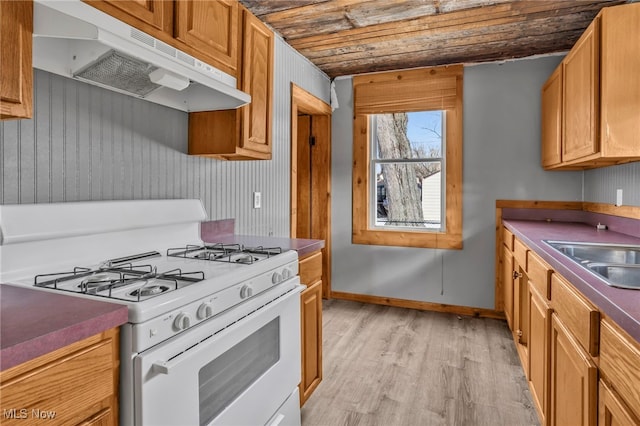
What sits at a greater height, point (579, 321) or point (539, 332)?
point (579, 321)

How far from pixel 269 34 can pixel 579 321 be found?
2029mm

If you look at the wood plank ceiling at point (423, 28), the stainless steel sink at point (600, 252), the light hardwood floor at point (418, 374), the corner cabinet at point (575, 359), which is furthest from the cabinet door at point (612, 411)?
the wood plank ceiling at point (423, 28)

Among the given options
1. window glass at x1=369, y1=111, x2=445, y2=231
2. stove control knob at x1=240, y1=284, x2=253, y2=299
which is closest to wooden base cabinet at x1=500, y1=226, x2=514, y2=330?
window glass at x1=369, y1=111, x2=445, y2=231

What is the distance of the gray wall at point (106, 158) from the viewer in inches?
52.3

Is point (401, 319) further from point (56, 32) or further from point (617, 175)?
point (56, 32)

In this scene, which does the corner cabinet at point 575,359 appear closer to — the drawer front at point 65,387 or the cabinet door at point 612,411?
the cabinet door at point 612,411

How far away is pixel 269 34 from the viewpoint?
2.21 m

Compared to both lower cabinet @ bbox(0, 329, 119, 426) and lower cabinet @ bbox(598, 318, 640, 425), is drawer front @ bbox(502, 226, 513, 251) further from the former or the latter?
lower cabinet @ bbox(0, 329, 119, 426)

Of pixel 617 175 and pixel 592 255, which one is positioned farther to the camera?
pixel 617 175

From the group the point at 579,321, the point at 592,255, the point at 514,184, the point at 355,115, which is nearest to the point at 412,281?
the point at 514,184

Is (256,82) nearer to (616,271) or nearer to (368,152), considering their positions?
(616,271)

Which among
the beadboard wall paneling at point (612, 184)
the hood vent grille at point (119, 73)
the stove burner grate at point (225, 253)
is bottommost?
the stove burner grate at point (225, 253)

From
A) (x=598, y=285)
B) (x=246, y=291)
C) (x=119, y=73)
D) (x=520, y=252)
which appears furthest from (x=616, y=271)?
(x=119, y=73)

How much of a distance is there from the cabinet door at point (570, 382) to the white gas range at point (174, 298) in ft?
3.55
